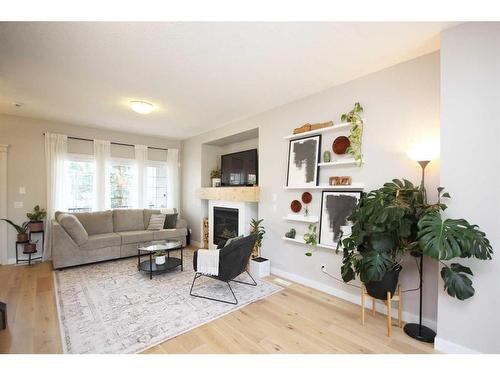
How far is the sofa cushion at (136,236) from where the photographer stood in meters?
4.35

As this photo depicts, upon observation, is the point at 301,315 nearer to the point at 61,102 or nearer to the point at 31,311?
the point at 31,311

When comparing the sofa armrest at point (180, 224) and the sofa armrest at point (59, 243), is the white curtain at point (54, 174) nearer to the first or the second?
the sofa armrest at point (59, 243)

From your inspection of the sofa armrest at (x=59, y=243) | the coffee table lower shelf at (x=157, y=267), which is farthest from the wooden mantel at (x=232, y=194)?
the sofa armrest at (x=59, y=243)

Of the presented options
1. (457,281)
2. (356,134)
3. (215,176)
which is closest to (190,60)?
(356,134)

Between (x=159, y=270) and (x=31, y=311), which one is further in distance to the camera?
(x=159, y=270)

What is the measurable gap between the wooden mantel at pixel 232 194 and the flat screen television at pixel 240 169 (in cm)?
30

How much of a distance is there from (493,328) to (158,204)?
588 centimetres

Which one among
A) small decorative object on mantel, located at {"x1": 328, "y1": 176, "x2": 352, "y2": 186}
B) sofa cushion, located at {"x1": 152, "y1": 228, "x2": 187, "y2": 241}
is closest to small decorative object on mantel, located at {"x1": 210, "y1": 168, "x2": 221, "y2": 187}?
sofa cushion, located at {"x1": 152, "y1": 228, "x2": 187, "y2": 241}

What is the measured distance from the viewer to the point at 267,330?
7.14ft

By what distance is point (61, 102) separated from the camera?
11.4ft

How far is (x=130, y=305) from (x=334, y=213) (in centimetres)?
269
